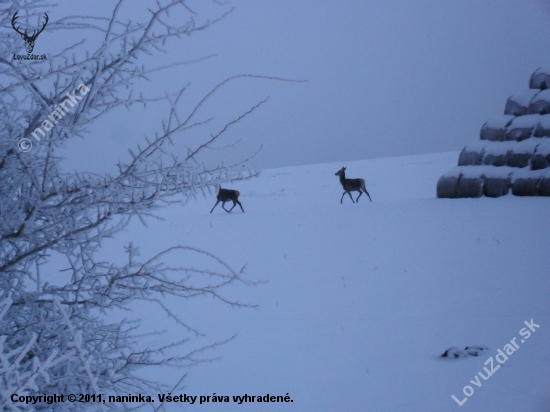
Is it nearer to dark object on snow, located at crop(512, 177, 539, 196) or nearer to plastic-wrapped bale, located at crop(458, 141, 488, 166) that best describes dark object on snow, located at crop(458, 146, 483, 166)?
plastic-wrapped bale, located at crop(458, 141, 488, 166)

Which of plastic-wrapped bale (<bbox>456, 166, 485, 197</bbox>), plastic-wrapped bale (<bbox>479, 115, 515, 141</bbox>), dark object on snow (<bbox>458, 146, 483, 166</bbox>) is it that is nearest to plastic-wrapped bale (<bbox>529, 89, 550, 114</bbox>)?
plastic-wrapped bale (<bbox>479, 115, 515, 141</bbox>)

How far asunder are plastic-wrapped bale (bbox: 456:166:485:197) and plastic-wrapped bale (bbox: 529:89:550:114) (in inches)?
105

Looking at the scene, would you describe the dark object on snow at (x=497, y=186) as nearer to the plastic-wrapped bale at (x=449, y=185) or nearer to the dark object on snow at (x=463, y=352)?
the plastic-wrapped bale at (x=449, y=185)

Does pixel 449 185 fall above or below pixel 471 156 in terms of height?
below

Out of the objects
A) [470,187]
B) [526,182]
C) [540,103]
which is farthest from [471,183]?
Result: [540,103]

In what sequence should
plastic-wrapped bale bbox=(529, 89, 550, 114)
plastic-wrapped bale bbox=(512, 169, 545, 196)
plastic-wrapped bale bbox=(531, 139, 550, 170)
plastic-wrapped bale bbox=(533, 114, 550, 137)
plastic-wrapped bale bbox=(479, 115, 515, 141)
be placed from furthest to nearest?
plastic-wrapped bale bbox=(479, 115, 515, 141) → plastic-wrapped bale bbox=(529, 89, 550, 114) → plastic-wrapped bale bbox=(533, 114, 550, 137) → plastic-wrapped bale bbox=(531, 139, 550, 170) → plastic-wrapped bale bbox=(512, 169, 545, 196)

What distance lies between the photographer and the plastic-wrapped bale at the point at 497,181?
12.9 meters

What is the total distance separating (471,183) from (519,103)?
12.1 ft

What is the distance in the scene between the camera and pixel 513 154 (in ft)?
43.4

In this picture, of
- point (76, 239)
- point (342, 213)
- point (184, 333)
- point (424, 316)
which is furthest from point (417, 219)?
point (76, 239)

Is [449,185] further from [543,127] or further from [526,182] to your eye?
[543,127]

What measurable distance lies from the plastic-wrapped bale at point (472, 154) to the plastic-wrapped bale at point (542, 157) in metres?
1.71

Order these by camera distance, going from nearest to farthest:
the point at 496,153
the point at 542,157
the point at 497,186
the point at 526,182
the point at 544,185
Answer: the point at 544,185 → the point at 526,182 → the point at 542,157 → the point at 497,186 → the point at 496,153

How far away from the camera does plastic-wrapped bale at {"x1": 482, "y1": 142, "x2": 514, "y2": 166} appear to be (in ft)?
44.3
